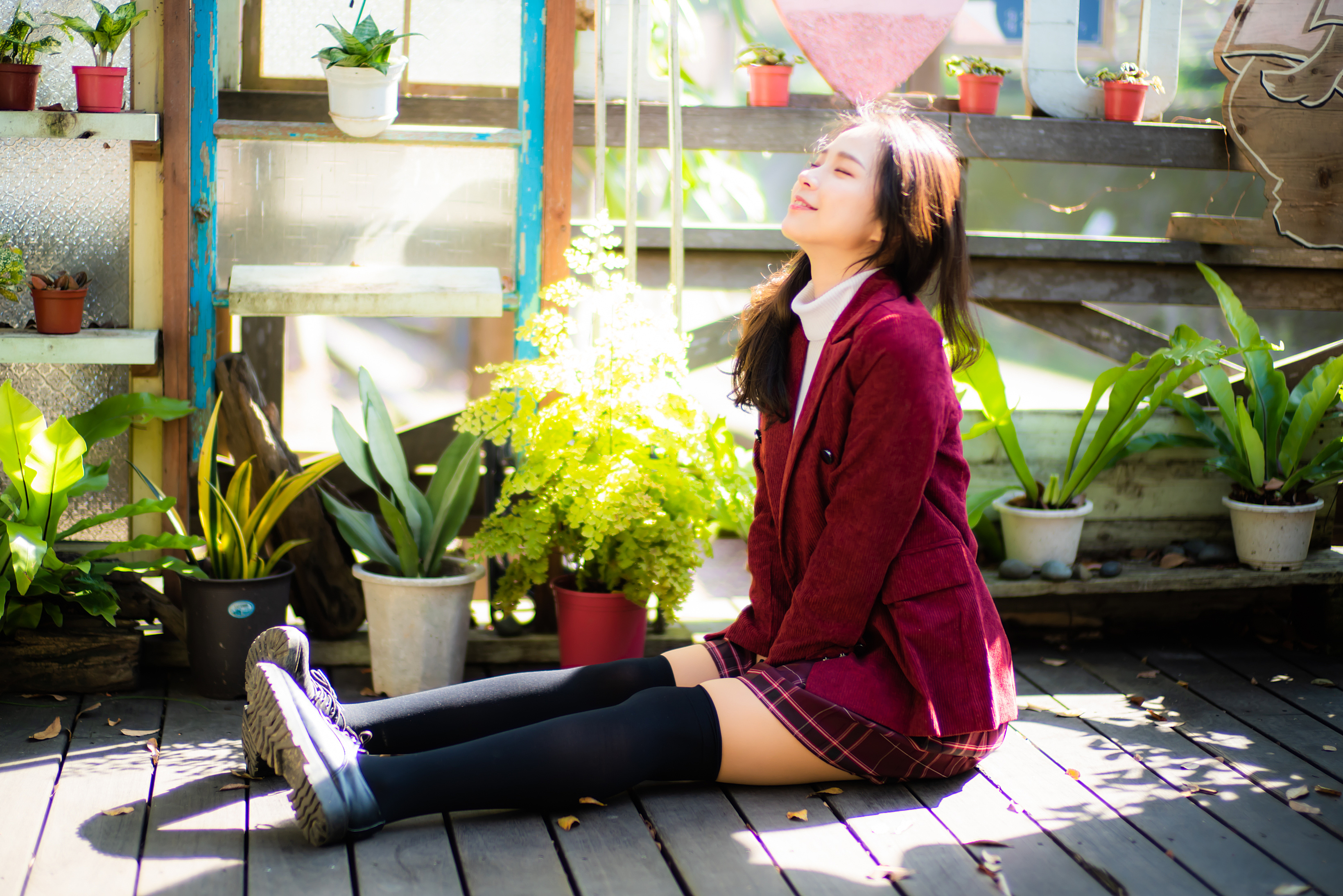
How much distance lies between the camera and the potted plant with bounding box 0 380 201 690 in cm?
243

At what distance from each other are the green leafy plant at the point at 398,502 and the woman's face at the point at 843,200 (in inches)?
36.7

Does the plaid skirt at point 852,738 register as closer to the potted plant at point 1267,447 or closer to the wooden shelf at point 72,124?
the potted plant at point 1267,447

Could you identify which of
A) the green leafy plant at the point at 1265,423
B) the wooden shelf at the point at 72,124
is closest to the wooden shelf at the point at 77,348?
the wooden shelf at the point at 72,124

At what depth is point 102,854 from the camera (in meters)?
1.90

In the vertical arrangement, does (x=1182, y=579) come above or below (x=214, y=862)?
above

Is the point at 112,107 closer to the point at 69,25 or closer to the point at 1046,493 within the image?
the point at 69,25

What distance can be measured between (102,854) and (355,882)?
1.41ft

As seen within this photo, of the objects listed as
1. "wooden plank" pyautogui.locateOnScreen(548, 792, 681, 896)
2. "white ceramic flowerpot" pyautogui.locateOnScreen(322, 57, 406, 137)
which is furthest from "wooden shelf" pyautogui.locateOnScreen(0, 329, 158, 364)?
"wooden plank" pyautogui.locateOnScreen(548, 792, 681, 896)

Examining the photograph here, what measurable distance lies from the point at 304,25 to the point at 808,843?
91.4 inches

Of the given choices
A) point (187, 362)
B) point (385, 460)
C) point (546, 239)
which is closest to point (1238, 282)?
point (546, 239)

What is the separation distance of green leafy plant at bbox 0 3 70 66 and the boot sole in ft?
5.53

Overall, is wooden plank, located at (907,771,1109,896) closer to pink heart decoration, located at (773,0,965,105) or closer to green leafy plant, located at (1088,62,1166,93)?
pink heart decoration, located at (773,0,965,105)

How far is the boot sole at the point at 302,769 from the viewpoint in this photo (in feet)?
5.96

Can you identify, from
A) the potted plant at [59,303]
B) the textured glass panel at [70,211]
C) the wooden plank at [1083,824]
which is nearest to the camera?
the wooden plank at [1083,824]
